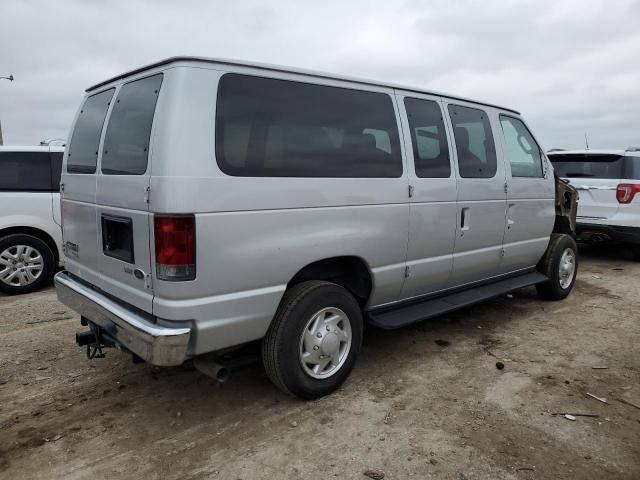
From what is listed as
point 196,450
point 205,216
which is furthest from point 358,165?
point 196,450

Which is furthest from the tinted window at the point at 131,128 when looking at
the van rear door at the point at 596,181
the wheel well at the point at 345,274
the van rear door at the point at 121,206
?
the van rear door at the point at 596,181

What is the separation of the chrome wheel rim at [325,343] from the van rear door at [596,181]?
594 cm

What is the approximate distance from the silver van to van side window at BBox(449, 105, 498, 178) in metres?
0.02

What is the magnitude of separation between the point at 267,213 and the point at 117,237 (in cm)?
96

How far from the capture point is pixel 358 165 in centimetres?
351

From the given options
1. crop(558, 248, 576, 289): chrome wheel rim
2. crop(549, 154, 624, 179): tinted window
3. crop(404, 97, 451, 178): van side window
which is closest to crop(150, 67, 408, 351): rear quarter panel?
crop(404, 97, 451, 178): van side window

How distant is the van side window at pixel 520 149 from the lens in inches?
195

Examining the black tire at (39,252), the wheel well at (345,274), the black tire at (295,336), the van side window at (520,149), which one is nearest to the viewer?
the black tire at (295,336)

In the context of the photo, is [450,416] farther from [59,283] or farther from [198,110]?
[59,283]

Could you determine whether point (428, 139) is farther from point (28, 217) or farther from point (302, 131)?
point (28, 217)

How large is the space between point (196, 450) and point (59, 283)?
66.9 inches

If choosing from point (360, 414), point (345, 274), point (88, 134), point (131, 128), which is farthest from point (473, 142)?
point (88, 134)

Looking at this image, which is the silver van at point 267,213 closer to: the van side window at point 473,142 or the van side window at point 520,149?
the van side window at point 473,142

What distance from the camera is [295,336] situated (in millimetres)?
3193
